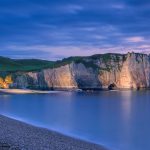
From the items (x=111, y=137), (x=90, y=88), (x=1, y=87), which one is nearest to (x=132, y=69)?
(x=90, y=88)

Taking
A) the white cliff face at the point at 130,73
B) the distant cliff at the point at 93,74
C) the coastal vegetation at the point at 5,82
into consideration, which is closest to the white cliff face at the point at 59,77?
the distant cliff at the point at 93,74

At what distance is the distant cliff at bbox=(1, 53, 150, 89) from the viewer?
161875 mm

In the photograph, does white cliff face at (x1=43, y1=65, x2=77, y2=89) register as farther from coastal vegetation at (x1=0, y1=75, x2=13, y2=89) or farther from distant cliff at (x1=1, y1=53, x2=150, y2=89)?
coastal vegetation at (x1=0, y1=75, x2=13, y2=89)

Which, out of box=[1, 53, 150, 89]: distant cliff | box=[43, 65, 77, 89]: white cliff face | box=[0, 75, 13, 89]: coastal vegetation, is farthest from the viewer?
box=[43, 65, 77, 89]: white cliff face

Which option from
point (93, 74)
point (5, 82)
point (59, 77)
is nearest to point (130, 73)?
point (93, 74)

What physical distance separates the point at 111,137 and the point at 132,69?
138 m

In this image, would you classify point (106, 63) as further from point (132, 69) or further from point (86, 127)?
point (86, 127)

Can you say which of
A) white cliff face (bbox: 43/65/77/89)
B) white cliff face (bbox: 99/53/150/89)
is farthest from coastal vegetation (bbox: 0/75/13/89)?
white cliff face (bbox: 99/53/150/89)

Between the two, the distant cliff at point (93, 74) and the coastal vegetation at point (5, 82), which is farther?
the distant cliff at point (93, 74)

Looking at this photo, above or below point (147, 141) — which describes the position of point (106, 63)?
above

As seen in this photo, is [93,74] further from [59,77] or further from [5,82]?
[5,82]

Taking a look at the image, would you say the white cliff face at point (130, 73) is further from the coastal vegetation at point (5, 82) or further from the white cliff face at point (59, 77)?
the coastal vegetation at point (5, 82)

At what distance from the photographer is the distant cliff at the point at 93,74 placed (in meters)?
162

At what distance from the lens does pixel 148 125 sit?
4991cm
